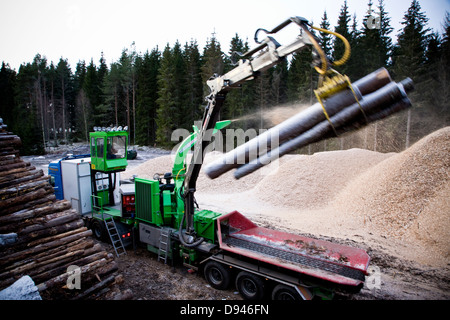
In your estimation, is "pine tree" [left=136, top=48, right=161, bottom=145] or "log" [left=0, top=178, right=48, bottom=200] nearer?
"log" [left=0, top=178, right=48, bottom=200]

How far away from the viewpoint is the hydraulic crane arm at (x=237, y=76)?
4.43 meters

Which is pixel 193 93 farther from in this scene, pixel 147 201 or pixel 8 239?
pixel 8 239

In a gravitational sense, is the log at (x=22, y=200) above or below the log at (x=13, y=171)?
below

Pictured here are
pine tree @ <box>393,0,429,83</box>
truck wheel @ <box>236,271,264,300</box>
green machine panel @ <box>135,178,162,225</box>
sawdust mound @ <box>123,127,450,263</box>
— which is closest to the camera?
truck wheel @ <box>236,271,264,300</box>

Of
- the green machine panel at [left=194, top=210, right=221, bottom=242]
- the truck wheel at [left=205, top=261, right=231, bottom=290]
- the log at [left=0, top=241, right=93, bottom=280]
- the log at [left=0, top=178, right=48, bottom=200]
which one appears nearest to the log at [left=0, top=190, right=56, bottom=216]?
the log at [left=0, top=178, right=48, bottom=200]

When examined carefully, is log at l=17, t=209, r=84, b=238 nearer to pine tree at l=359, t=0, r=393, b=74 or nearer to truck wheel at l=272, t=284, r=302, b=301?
truck wheel at l=272, t=284, r=302, b=301

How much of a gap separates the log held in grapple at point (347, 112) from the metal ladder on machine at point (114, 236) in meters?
6.42

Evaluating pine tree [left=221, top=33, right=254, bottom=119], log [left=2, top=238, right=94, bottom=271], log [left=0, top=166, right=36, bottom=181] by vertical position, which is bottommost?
log [left=2, top=238, right=94, bottom=271]

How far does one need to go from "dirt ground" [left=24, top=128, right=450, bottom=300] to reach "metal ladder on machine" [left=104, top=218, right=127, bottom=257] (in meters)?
0.29

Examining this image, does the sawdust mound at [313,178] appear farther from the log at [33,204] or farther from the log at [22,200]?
the log at [22,200]

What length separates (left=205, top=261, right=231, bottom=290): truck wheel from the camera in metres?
6.95

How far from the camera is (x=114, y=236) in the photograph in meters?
9.51

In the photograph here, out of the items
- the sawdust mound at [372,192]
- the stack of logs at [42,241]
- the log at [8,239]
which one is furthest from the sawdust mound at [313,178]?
the log at [8,239]
